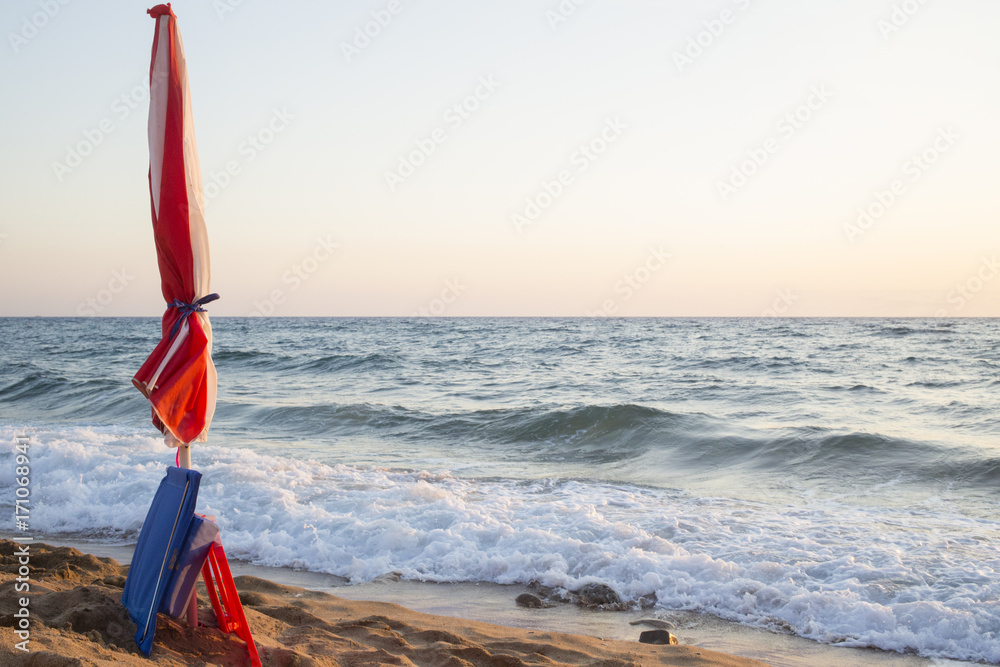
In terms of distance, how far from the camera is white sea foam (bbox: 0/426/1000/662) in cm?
459

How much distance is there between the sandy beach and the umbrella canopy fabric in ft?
3.12

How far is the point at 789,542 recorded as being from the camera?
5.79m

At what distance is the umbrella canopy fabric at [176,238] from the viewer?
2.97 metres

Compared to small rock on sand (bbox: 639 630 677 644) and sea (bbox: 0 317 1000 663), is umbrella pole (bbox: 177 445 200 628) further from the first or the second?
small rock on sand (bbox: 639 630 677 644)

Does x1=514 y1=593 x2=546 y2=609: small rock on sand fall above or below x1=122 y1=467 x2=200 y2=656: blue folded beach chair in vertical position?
below

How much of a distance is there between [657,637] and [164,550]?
9.87 feet

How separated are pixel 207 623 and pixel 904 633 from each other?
4369mm

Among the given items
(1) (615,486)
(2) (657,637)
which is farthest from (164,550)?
(1) (615,486)

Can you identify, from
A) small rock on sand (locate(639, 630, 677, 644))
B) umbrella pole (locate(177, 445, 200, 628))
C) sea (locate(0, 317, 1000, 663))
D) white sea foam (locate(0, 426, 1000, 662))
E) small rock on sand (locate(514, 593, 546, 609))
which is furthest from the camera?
sea (locate(0, 317, 1000, 663))

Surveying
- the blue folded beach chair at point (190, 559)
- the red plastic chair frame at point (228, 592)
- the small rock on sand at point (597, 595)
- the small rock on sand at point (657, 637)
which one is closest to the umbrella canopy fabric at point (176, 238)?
the blue folded beach chair at point (190, 559)

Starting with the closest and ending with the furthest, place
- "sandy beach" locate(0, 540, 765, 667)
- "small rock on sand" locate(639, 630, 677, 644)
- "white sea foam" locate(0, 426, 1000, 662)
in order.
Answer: "sandy beach" locate(0, 540, 765, 667) < "small rock on sand" locate(639, 630, 677, 644) < "white sea foam" locate(0, 426, 1000, 662)

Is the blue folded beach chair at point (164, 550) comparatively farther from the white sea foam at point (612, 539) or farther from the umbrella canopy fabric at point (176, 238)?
the white sea foam at point (612, 539)

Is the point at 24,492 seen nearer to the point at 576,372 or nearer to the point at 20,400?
the point at 20,400

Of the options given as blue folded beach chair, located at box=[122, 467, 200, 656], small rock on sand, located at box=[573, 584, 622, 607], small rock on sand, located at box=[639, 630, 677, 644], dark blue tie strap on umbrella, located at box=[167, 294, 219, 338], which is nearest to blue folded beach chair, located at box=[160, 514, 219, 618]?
blue folded beach chair, located at box=[122, 467, 200, 656]
